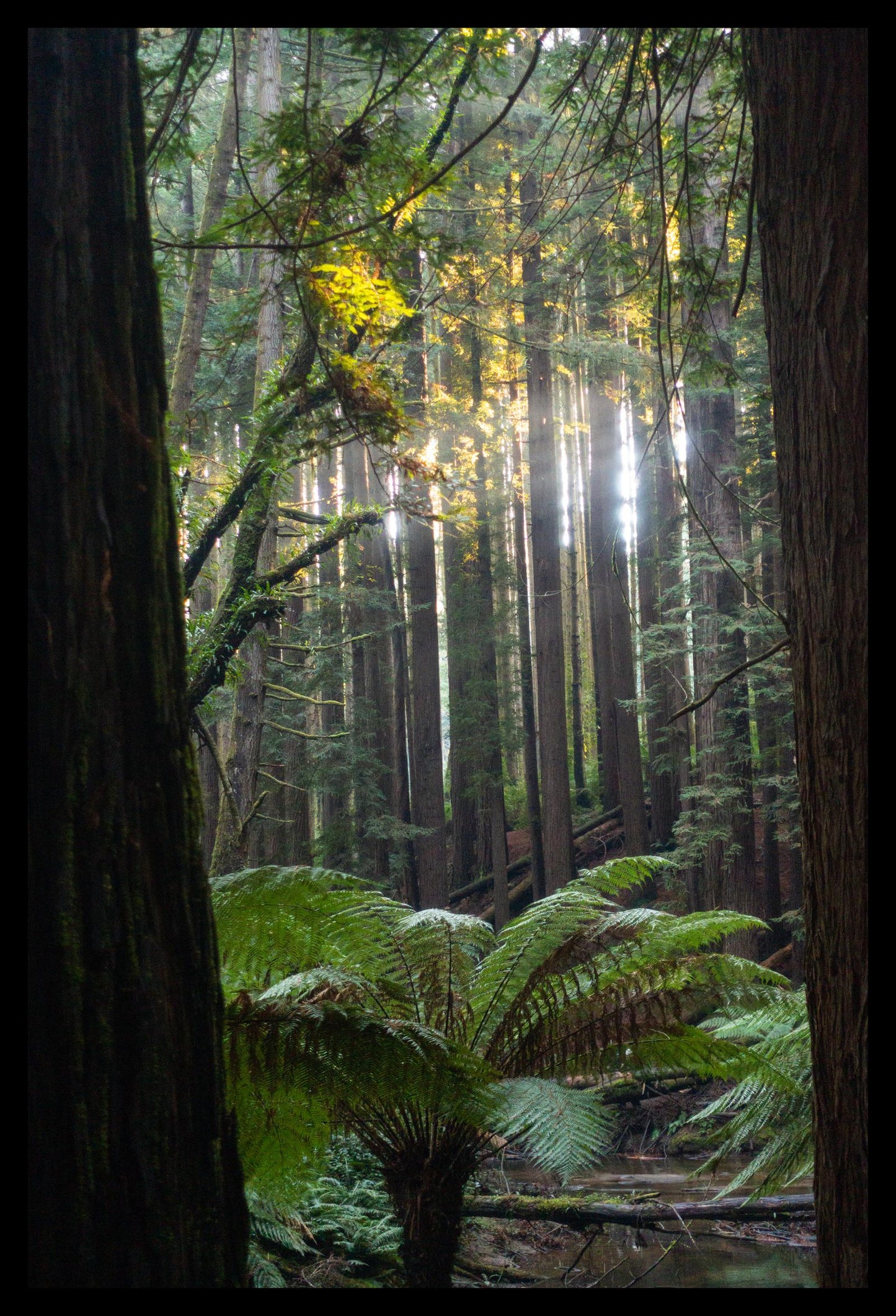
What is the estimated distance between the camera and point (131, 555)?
127 centimetres

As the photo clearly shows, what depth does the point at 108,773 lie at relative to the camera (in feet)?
3.91

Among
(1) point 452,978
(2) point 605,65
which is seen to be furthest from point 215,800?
(2) point 605,65

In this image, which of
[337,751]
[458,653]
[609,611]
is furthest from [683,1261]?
[609,611]

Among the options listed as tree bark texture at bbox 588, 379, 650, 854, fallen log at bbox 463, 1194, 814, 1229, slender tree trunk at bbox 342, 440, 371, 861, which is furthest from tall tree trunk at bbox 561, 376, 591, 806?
fallen log at bbox 463, 1194, 814, 1229

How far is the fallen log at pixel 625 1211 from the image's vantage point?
12.1 ft

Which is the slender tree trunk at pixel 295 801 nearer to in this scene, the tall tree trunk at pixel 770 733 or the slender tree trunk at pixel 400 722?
the slender tree trunk at pixel 400 722

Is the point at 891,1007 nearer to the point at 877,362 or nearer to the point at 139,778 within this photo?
the point at 877,362

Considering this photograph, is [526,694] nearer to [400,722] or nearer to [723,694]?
[400,722]

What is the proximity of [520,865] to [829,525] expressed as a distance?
14778mm

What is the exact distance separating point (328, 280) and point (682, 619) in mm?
9790

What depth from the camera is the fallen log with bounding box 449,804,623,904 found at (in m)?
15.8

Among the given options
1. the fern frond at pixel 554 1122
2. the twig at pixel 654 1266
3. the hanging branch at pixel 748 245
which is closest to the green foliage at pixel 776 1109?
the fern frond at pixel 554 1122

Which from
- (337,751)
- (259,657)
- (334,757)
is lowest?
(334,757)

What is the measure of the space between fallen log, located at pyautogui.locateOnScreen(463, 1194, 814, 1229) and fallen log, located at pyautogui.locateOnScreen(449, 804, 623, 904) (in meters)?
11.7
